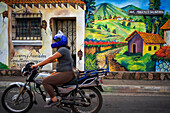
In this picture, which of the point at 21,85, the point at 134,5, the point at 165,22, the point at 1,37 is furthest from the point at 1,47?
the point at 165,22

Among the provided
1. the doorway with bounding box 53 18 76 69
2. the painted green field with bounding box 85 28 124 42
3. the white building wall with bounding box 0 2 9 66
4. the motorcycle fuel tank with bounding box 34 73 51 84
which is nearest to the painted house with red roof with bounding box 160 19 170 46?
the painted green field with bounding box 85 28 124 42

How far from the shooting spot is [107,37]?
9.93 meters

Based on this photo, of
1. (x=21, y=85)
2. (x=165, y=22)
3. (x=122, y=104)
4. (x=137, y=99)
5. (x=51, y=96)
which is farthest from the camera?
(x=165, y=22)

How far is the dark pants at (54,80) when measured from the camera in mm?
3973

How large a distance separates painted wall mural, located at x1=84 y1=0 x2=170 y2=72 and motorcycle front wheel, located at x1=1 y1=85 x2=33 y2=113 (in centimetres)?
585

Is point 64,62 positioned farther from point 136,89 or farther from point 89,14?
point 89,14

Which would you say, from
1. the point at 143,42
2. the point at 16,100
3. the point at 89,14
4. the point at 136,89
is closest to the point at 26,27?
the point at 89,14

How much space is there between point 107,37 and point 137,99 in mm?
4589

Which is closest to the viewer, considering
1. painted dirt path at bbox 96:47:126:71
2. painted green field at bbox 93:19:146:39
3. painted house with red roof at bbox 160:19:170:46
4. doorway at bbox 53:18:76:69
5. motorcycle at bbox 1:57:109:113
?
motorcycle at bbox 1:57:109:113

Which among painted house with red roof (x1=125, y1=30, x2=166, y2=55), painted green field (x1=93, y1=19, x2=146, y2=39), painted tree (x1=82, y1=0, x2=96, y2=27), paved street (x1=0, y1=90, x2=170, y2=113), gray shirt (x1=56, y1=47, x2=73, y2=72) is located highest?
painted tree (x1=82, y1=0, x2=96, y2=27)

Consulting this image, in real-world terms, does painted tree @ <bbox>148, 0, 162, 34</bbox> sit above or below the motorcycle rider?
above

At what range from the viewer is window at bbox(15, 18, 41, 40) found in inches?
404

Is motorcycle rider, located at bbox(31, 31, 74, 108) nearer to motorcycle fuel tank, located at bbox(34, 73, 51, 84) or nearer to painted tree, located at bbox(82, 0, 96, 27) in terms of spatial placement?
motorcycle fuel tank, located at bbox(34, 73, 51, 84)

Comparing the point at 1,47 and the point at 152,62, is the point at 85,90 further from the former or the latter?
the point at 1,47
